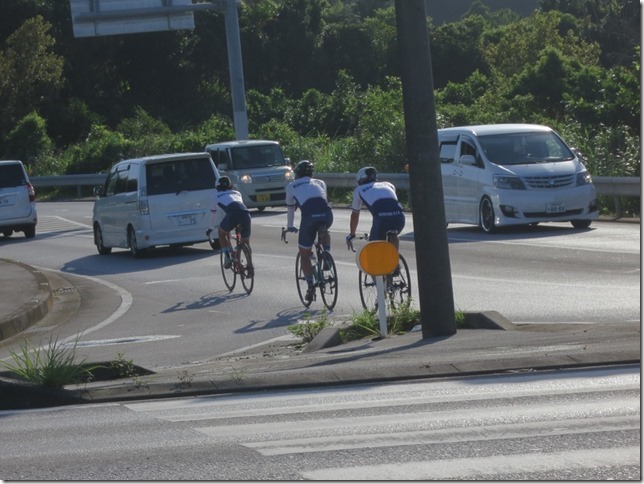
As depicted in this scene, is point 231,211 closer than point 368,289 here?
No

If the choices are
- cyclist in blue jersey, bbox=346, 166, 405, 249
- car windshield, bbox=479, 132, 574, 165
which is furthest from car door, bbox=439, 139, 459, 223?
cyclist in blue jersey, bbox=346, 166, 405, 249

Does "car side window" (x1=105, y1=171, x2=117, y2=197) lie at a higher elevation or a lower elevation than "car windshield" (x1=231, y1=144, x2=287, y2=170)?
lower

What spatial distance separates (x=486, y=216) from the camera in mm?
24000

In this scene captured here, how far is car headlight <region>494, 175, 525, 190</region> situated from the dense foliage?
6091mm

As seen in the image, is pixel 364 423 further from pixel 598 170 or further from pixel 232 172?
pixel 232 172

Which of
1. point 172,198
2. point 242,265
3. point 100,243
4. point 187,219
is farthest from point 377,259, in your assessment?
point 100,243

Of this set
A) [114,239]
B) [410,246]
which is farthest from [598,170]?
[114,239]

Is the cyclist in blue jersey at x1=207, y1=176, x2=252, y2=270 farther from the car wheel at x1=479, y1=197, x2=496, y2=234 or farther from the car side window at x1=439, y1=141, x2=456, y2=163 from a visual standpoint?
the car side window at x1=439, y1=141, x2=456, y2=163

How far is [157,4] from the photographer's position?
34.9 meters

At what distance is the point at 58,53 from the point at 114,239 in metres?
42.2

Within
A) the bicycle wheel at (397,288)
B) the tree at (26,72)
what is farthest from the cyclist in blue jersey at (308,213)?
the tree at (26,72)

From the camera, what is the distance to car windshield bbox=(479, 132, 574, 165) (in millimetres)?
24078

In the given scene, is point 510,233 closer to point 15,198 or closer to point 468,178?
point 468,178

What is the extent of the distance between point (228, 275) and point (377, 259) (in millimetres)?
6550
